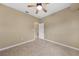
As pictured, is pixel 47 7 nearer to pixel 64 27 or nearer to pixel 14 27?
pixel 64 27

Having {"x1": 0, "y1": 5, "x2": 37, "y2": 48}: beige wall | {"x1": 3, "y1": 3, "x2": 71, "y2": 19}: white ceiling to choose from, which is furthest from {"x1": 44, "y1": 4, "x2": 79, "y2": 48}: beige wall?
{"x1": 0, "y1": 5, "x2": 37, "y2": 48}: beige wall

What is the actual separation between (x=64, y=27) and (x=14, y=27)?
1.40 metres

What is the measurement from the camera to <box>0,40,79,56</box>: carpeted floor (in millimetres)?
2643

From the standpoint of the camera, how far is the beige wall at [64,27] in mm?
2744

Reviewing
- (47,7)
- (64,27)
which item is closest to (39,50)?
(64,27)

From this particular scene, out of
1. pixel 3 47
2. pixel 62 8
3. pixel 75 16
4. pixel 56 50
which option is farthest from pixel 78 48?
pixel 3 47

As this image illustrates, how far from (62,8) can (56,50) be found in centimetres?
112

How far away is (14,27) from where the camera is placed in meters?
2.85

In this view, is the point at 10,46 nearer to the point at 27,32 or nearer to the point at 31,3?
the point at 27,32

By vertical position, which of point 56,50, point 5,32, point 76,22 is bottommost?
point 56,50

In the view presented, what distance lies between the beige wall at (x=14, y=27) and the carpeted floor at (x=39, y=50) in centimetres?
20

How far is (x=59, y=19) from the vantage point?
283cm

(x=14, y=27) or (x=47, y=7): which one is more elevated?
(x=47, y=7)

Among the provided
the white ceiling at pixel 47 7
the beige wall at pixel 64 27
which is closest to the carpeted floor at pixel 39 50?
the beige wall at pixel 64 27
